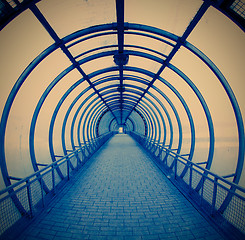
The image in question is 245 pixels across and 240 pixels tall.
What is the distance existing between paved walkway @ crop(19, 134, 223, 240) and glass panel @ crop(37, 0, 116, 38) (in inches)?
179

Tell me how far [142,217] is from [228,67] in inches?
164

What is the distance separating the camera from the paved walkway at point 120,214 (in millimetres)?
2883

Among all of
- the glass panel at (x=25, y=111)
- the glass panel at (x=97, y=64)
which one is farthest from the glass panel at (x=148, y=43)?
the glass panel at (x=25, y=111)

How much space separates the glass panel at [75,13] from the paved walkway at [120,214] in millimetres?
4539

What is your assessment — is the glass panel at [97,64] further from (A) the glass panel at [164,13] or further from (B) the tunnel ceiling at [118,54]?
(A) the glass panel at [164,13]

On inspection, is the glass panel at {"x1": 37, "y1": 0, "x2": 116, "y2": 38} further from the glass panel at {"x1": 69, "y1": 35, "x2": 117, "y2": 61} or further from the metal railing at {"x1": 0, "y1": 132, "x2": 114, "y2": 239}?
the metal railing at {"x1": 0, "y1": 132, "x2": 114, "y2": 239}

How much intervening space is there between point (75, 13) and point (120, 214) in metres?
4.90

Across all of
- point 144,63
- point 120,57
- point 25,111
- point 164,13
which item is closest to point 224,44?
point 164,13

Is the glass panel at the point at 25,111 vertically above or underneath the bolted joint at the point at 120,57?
underneath

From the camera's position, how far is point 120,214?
137 inches

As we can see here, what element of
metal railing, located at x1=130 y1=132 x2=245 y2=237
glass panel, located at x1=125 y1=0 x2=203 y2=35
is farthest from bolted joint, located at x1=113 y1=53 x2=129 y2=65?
metal railing, located at x1=130 y1=132 x2=245 y2=237

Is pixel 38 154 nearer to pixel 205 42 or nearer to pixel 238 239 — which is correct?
pixel 238 239

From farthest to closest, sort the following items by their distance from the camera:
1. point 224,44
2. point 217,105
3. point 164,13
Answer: point 217,105, point 164,13, point 224,44

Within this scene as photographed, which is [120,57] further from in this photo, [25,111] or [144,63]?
[25,111]
